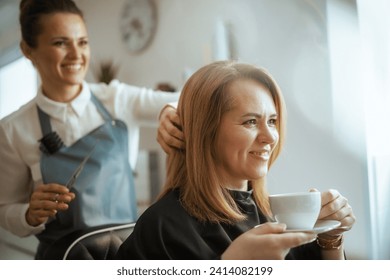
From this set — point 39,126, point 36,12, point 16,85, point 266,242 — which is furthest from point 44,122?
point 266,242

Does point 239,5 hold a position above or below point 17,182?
above

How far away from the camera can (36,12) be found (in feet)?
3.72

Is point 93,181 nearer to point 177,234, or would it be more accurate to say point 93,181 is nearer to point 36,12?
point 177,234

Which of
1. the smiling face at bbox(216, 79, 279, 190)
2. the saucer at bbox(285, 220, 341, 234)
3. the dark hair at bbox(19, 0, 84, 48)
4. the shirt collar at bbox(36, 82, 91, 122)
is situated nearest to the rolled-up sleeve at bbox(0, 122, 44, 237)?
the shirt collar at bbox(36, 82, 91, 122)

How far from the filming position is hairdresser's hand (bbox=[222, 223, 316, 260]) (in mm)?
939

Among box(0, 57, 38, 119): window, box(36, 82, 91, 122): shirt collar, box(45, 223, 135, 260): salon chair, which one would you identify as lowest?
box(45, 223, 135, 260): salon chair

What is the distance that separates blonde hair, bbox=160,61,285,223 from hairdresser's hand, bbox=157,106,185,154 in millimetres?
15

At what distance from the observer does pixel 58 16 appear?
→ 1132 mm

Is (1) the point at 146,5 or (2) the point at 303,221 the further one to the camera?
(1) the point at 146,5

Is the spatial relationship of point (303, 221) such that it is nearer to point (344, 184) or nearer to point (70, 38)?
point (344, 184)

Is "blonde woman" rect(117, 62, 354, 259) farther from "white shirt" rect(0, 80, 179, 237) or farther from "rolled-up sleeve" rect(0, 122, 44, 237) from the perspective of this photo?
"rolled-up sleeve" rect(0, 122, 44, 237)
